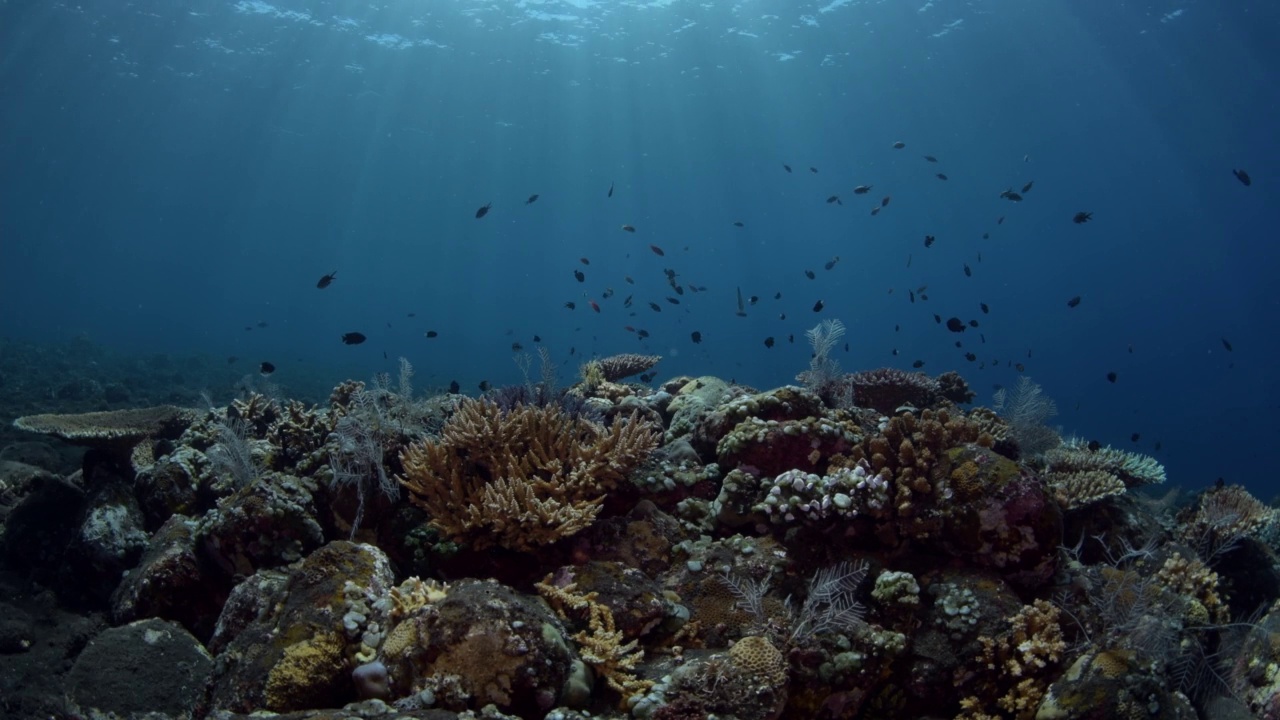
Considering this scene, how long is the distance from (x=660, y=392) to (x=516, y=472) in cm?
456

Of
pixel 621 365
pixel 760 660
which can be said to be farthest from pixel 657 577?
pixel 621 365

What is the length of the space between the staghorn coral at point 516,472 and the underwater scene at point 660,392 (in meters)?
0.04

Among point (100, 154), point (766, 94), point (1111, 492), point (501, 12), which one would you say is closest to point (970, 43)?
point (766, 94)

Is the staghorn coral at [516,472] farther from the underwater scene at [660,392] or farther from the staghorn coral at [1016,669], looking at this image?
the staghorn coral at [1016,669]

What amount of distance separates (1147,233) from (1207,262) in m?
14.2

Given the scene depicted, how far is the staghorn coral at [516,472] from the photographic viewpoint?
491 cm

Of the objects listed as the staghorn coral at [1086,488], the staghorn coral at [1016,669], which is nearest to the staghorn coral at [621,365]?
the staghorn coral at [1086,488]

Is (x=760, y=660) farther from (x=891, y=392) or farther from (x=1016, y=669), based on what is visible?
(x=891, y=392)

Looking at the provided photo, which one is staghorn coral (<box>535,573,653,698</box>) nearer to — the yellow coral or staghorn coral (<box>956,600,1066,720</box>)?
the yellow coral

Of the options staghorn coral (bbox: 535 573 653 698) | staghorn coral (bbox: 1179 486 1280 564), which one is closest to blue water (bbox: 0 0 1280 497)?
staghorn coral (bbox: 535 573 653 698)

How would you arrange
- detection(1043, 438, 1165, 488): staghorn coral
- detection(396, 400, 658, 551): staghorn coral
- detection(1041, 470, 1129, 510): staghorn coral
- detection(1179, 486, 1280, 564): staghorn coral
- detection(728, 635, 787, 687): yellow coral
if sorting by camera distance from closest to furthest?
detection(728, 635, 787, 687): yellow coral
detection(396, 400, 658, 551): staghorn coral
detection(1041, 470, 1129, 510): staghorn coral
detection(1179, 486, 1280, 564): staghorn coral
detection(1043, 438, 1165, 488): staghorn coral

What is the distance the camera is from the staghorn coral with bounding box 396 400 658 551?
193 inches

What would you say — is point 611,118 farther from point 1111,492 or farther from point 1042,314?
point 1042,314

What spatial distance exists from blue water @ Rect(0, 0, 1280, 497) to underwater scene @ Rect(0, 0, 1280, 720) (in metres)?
0.65
